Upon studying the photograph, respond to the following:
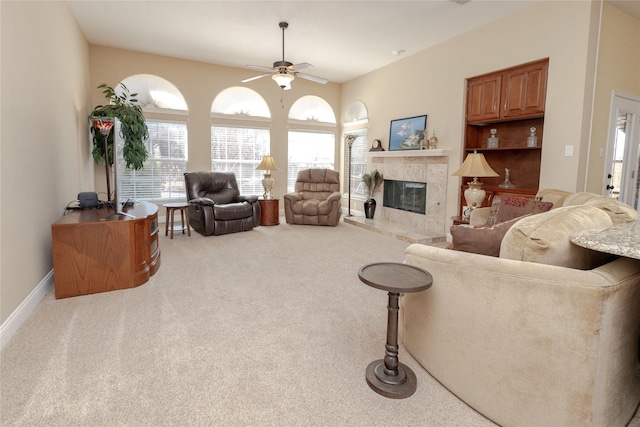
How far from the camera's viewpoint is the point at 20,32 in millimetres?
2703

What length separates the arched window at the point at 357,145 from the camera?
7.44 meters

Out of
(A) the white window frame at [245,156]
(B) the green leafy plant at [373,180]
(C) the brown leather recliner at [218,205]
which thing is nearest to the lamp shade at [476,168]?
(B) the green leafy plant at [373,180]

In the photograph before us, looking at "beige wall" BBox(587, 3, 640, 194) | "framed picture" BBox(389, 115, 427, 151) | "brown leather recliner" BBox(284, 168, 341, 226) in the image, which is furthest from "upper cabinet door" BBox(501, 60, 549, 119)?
"brown leather recliner" BBox(284, 168, 341, 226)

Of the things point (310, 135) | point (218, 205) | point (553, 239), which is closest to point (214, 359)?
point (553, 239)

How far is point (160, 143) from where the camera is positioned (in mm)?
6410

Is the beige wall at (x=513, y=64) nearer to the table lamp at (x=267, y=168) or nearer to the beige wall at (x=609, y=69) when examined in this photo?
the beige wall at (x=609, y=69)

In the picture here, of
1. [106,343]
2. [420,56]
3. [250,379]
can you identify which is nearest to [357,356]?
[250,379]

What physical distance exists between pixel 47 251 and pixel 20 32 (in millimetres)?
1850

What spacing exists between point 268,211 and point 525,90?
4333 mm

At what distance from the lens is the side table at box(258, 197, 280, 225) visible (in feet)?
20.9

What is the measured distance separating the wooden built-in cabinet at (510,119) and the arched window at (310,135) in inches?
142

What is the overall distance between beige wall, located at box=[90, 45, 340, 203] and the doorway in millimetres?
5124

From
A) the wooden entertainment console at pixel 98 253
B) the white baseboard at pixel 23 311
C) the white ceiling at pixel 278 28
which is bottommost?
the white baseboard at pixel 23 311

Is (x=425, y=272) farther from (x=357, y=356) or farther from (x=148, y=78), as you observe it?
(x=148, y=78)
